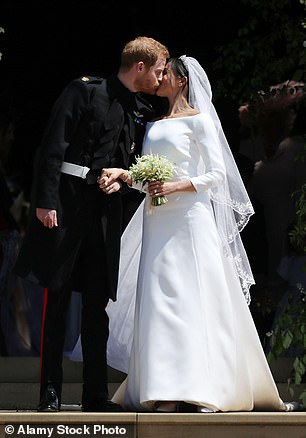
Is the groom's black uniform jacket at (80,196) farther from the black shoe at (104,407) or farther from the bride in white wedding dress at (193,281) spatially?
the black shoe at (104,407)

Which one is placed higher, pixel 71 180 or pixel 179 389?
pixel 71 180

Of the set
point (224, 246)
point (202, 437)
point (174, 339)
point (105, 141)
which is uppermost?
point (105, 141)

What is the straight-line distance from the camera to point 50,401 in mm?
6066

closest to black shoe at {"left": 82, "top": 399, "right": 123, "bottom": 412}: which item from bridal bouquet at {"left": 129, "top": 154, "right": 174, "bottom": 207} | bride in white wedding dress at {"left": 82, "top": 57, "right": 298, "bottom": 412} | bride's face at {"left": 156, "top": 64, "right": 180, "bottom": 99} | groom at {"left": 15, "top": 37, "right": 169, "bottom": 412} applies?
groom at {"left": 15, "top": 37, "right": 169, "bottom": 412}

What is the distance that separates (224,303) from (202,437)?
0.74 m

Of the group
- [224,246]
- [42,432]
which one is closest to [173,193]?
[224,246]

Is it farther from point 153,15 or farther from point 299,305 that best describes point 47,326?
point 153,15

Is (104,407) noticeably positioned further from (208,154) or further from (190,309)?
(208,154)

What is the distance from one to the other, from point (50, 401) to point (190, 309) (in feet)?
2.68

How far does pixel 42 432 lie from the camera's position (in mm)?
5684

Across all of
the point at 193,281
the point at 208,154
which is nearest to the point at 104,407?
the point at 193,281

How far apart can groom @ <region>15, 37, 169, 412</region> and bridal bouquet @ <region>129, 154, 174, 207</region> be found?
21 cm

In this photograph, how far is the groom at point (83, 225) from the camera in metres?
6.12

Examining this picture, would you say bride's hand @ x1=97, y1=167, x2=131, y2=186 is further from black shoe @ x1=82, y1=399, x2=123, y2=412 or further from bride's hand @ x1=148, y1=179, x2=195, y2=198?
black shoe @ x1=82, y1=399, x2=123, y2=412
